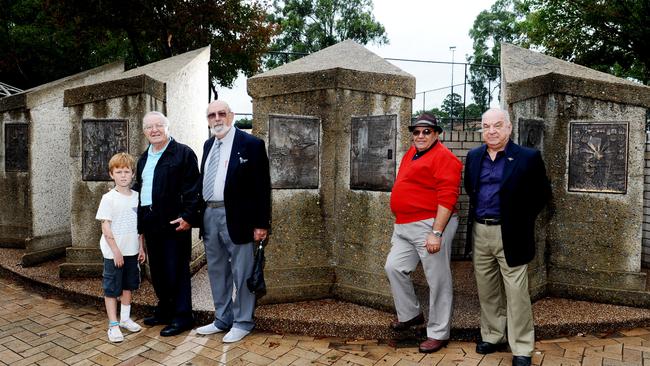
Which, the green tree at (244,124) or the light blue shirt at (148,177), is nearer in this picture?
the light blue shirt at (148,177)

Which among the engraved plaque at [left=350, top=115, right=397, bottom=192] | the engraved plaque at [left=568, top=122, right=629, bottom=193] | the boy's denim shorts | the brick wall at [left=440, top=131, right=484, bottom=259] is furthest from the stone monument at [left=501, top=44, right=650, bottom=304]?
the boy's denim shorts

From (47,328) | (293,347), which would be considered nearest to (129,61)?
(47,328)

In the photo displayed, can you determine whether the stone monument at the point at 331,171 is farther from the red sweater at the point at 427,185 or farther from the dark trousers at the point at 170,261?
the dark trousers at the point at 170,261

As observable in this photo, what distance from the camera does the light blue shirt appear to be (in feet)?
13.3

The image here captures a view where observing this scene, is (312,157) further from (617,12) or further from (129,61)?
(129,61)

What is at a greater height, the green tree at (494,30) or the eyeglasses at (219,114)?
the green tree at (494,30)

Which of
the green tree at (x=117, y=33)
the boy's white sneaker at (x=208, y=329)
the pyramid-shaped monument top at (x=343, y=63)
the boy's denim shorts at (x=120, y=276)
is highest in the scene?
the green tree at (x=117, y=33)

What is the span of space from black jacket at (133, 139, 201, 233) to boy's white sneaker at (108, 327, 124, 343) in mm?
878

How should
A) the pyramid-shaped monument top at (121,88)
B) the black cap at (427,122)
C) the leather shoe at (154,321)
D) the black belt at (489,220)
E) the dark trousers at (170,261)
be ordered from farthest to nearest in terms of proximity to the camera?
the pyramid-shaped monument top at (121,88), the leather shoe at (154,321), the dark trousers at (170,261), the black cap at (427,122), the black belt at (489,220)

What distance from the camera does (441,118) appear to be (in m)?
13.8

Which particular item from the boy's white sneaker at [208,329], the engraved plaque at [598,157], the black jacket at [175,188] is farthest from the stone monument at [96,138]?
the engraved plaque at [598,157]

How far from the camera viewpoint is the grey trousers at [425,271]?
360cm

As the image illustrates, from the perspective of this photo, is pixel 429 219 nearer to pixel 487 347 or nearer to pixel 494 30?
pixel 487 347

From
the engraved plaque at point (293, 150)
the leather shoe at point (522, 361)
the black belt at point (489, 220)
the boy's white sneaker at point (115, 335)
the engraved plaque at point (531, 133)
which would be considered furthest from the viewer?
the engraved plaque at point (293, 150)
